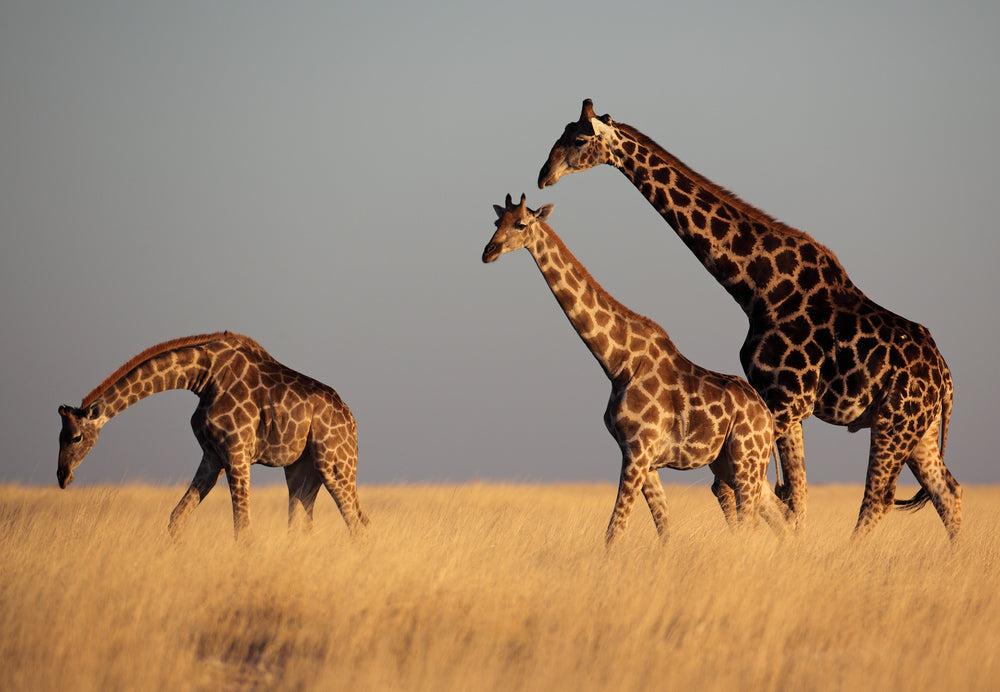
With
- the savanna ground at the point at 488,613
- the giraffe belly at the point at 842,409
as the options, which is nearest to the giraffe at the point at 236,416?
the savanna ground at the point at 488,613

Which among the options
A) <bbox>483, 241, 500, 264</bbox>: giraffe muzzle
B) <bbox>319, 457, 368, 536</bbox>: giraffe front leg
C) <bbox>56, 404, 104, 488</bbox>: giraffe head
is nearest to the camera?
<bbox>483, 241, 500, 264</bbox>: giraffe muzzle

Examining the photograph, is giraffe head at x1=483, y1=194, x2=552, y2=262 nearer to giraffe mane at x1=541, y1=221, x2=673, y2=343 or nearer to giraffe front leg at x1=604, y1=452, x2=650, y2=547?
giraffe mane at x1=541, y1=221, x2=673, y2=343

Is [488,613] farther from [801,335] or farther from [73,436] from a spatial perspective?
[73,436]

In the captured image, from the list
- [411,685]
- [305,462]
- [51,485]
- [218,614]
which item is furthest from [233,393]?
[51,485]

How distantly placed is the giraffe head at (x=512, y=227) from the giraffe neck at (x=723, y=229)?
1725mm

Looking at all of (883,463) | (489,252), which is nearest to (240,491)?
(489,252)

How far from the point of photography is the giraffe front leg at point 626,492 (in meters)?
10.0

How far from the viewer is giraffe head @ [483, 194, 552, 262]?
10281 mm

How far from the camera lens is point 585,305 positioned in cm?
1087

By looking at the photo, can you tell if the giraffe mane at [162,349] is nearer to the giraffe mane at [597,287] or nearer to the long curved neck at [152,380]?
the long curved neck at [152,380]

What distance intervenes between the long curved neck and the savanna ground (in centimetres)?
152

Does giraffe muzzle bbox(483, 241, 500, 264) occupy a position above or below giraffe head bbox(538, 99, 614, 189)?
below

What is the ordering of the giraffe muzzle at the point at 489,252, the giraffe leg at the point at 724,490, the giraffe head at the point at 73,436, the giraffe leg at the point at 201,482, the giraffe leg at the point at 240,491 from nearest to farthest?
the giraffe muzzle at the point at 489,252 → the giraffe leg at the point at 724,490 → the giraffe leg at the point at 240,491 → the giraffe leg at the point at 201,482 → the giraffe head at the point at 73,436

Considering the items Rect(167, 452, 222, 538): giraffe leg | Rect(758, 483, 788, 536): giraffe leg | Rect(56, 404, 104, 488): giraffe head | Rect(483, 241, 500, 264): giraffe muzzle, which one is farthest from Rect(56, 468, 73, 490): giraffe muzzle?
Rect(758, 483, 788, 536): giraffe leg
